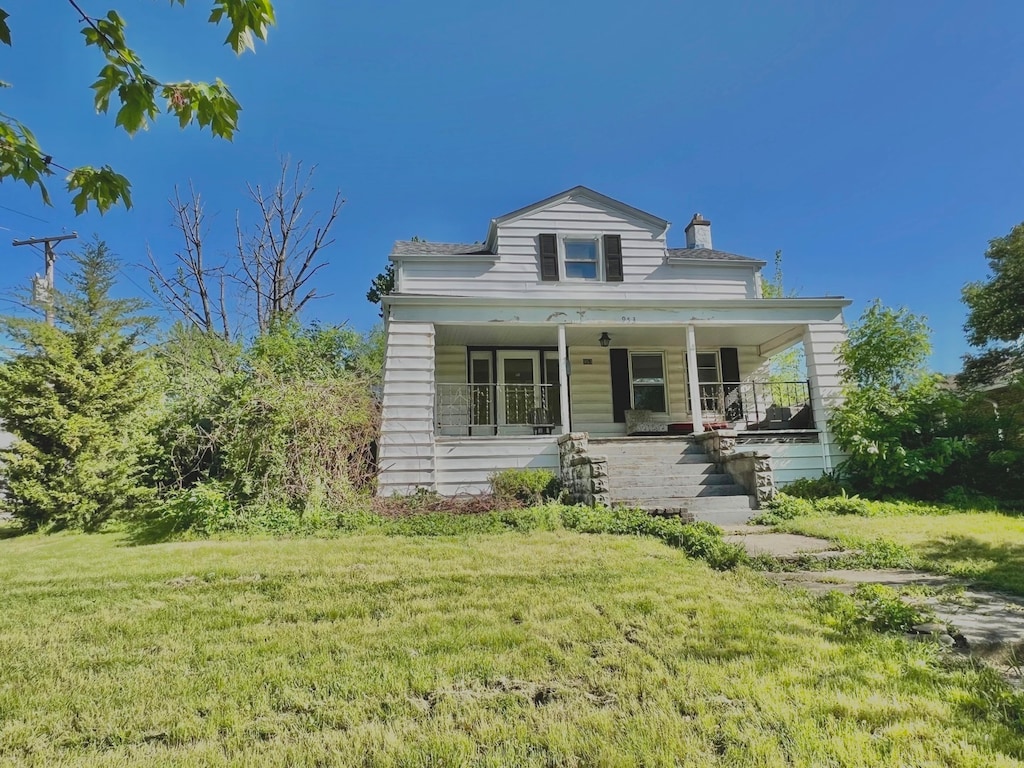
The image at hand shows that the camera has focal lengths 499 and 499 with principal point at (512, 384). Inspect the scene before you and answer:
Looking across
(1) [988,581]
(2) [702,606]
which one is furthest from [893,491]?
(2) [702,606]

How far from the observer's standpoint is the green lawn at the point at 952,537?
163 inches

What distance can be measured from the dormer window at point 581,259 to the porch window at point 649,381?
2384mm

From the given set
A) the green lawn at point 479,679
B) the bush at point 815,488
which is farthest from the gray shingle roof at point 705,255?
the green lawn at point 479,679

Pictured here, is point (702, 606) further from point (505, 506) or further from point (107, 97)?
point (505, 506)

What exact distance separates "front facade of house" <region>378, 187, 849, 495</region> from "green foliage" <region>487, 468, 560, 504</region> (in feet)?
2.56

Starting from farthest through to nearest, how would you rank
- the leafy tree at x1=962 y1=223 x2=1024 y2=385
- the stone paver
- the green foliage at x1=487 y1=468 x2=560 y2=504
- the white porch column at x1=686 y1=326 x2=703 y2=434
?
the leafy tree at x1=962 y1=223 x2=1024 y2=385 → the white porch column at x1=686 y1=326 x2=703 y2=434 → the green foliage at x1=487 y1=468 x2=560 y2=504 → the stone paver

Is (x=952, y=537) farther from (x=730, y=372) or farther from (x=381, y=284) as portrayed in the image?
(x=381, y=284)

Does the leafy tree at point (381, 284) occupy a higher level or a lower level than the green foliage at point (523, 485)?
higher

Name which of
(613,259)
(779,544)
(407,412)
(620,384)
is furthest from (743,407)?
(407,412)

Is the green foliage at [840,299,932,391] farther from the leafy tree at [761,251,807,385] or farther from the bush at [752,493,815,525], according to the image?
the leafy tree at [761,251,807,385]

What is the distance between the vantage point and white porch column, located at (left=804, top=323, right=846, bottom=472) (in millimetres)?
9531

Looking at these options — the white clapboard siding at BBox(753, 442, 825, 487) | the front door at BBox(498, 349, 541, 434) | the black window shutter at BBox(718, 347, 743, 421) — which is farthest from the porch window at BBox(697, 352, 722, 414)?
the front door at BBox(498, 349, 541, 434)

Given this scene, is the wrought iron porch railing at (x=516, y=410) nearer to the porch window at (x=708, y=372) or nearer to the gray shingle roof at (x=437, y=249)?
the porch window at (x=708, y=372)

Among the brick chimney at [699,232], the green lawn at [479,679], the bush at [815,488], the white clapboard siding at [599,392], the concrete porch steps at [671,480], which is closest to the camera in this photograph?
the green lawn at [479,679]
